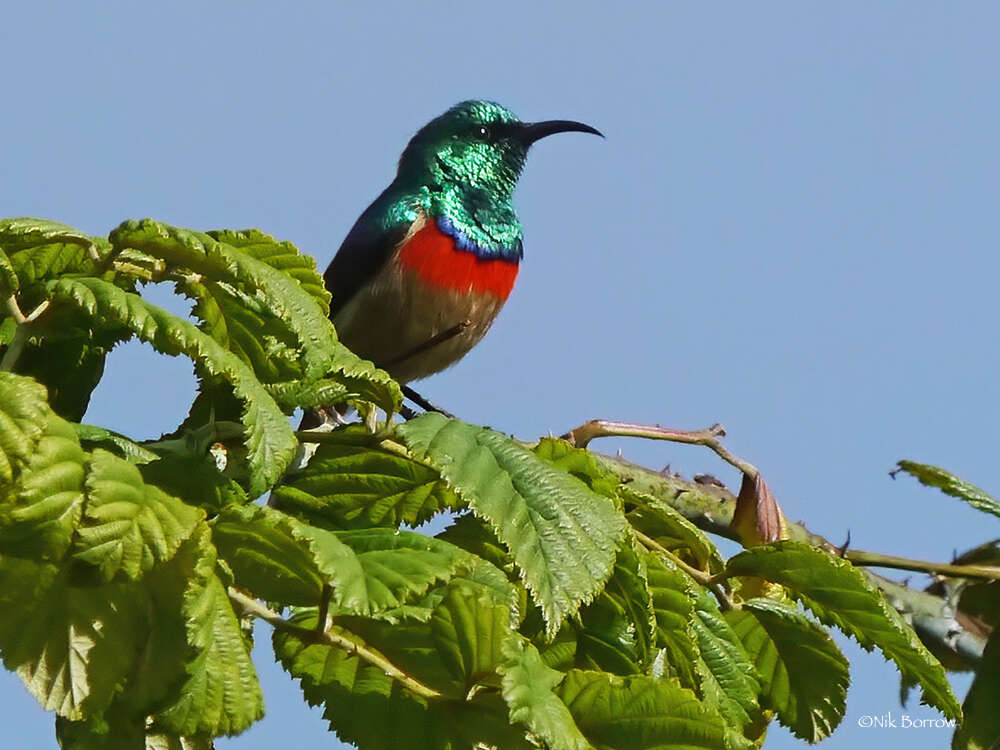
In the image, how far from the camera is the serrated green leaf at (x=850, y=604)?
2611mm

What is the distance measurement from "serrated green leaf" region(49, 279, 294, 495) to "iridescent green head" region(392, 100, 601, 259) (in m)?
3.81

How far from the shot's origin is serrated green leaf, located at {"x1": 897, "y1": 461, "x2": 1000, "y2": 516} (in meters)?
3.24

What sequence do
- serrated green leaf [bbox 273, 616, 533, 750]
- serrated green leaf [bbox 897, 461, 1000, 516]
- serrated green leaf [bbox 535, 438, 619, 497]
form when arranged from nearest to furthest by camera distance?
serrated green leaf [bbox 273, 616, 533, 750], serrated green leaf [bbox 535, 438, 619, 497], serrated green leaf [bbox 897, 461, 1000, 516]

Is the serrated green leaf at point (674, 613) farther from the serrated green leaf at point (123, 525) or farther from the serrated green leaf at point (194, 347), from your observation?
the serrated green leaf at point (123, 525)

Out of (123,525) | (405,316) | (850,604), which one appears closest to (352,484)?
(123,525)

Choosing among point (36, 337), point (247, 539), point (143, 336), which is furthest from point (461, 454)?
point (36, 337)

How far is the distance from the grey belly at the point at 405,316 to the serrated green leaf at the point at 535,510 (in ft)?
11.8

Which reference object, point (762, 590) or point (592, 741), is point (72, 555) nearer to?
point (592, 741)

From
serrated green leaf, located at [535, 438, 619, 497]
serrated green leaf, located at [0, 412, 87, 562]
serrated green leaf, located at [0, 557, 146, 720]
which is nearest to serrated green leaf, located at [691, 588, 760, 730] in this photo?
serrated green leaf, located at [535, 438, 619, 497]

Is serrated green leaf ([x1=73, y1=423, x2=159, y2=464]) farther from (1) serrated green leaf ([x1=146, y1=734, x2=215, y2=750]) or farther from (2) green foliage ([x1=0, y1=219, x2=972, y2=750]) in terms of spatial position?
(1) serrated green leaf ([x1=146, y1=734, x2=215, y2=750])

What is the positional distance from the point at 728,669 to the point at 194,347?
1.10 metres

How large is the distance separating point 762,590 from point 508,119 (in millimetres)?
3775

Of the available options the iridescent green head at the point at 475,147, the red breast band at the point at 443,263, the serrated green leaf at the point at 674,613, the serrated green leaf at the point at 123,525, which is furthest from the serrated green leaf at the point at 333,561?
the iridescent green head at the point at 475,147

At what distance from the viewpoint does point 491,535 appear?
7.95ft
